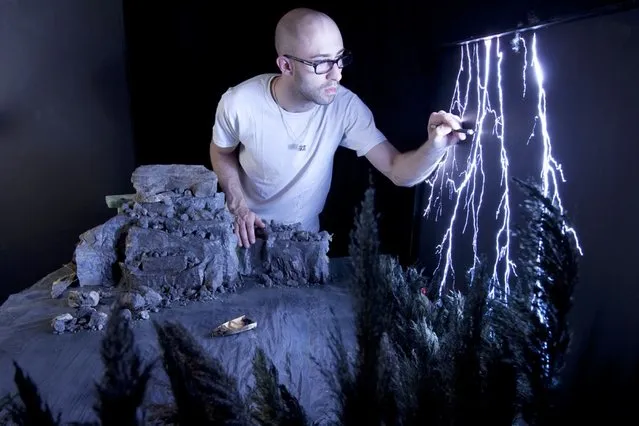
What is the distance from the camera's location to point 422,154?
285cm

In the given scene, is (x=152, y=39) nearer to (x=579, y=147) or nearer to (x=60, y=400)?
(x=60, y=400)

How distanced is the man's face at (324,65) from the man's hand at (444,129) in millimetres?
662

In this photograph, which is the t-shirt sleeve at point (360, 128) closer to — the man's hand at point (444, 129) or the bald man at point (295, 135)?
the bald man at point (295, 135)

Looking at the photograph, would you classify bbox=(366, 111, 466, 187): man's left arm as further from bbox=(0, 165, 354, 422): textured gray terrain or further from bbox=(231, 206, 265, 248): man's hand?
bbox=(231, 206, 265, 248): man's hand

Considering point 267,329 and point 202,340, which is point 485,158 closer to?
point 267,329

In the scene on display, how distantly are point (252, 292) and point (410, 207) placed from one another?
6.12 ft

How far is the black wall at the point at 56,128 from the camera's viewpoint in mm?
3904

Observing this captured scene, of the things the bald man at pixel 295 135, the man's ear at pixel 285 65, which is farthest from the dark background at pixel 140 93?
the man's ear at pixel 285 65

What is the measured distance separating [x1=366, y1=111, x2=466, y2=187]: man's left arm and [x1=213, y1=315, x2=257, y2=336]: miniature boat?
1261 millimetres

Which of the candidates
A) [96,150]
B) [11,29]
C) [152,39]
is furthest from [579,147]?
[11,29]

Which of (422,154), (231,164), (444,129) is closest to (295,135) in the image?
(231,164)

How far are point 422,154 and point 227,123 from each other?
1.27 meters

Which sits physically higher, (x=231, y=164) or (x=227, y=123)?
(x=227, y=123)

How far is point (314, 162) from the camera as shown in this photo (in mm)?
3377
